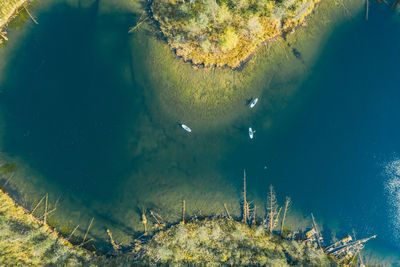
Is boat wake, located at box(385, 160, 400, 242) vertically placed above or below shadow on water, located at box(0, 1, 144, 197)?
above

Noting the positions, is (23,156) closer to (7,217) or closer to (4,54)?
(7,217)

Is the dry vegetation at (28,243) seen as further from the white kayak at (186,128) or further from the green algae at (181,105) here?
the white kayak at (186,128)

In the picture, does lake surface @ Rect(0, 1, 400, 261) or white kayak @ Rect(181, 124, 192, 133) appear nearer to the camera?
lake surface @ Rect(0, 1, 400, 261)

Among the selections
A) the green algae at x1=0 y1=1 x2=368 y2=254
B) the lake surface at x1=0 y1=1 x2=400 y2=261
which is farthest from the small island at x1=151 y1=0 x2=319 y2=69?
the lake surface at x1=0 y1=1 x2=400 y2=261

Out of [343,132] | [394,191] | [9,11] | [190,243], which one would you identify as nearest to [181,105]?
[190,243]

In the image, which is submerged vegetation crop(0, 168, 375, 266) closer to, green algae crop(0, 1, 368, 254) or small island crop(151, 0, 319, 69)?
green algae crop(0, 1, 368, 254)

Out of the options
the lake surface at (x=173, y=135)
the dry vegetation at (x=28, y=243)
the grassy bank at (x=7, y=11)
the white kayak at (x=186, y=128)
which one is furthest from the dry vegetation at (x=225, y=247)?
the grassy bank at (x=7, y=11)

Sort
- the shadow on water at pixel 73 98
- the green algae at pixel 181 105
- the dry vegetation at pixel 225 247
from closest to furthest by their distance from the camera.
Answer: the dry vegetation at pixel 225 247 < the shadow on water at pixel 73 98 < the green algae at pixel 181 105
